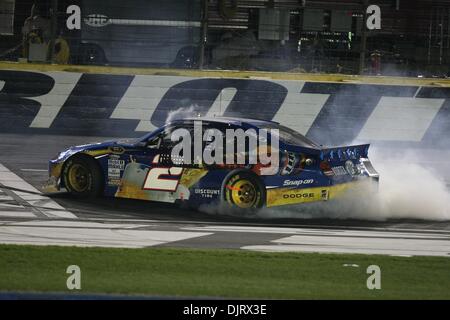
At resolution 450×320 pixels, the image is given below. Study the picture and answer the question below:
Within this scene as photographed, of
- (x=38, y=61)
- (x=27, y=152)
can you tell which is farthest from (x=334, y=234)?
(x=38, y=61)

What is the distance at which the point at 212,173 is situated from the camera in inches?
505

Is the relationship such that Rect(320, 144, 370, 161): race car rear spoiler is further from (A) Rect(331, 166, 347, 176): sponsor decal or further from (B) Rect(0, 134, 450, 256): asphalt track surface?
(B) Rect(0, 134, 450, 256): asphalt track surface

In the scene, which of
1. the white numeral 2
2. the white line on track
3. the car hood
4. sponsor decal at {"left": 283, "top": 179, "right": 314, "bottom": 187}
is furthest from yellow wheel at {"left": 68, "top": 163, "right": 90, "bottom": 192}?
sponsor decal at {"left": 283, "top": 179, "right": 314, "bottom": 187}

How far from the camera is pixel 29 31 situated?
72.2 ft

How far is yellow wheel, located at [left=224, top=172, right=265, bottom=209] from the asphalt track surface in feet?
0.65

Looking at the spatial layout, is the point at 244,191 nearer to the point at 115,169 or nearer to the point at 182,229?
the point at 182,229

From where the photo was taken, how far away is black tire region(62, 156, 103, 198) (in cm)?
1344

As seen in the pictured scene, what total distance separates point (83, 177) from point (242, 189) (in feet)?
7.46

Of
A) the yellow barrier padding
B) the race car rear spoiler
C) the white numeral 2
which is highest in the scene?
the yellow barrier padding

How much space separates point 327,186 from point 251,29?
10.4 metres

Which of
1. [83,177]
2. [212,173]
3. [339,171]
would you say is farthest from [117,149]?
[339,171]

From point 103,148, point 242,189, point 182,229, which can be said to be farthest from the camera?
point 103,148

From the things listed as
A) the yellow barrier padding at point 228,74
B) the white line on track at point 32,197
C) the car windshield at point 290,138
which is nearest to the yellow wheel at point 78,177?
the white line on track at point 32,197

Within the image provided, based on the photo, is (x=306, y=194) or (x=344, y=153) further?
(x=344, y=153)
